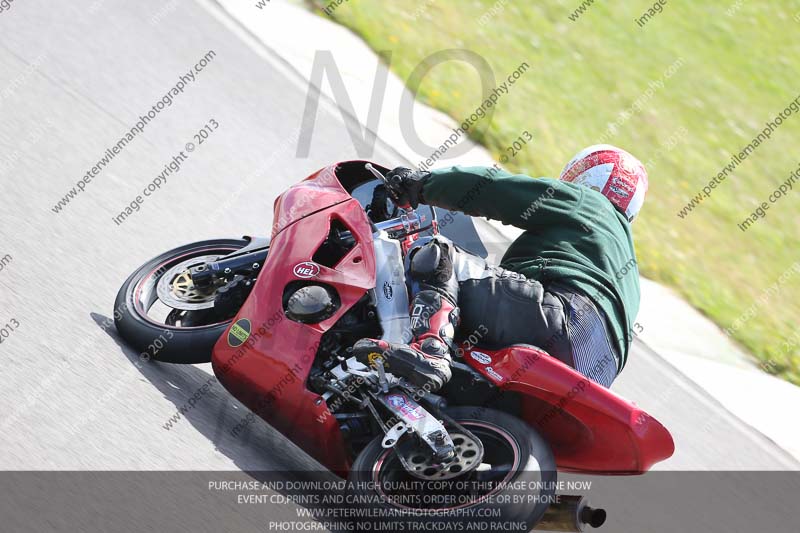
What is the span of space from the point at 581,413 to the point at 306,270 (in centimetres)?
135

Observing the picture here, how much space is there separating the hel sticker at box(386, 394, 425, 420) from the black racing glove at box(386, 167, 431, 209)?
1087 mm

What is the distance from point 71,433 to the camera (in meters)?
4.27

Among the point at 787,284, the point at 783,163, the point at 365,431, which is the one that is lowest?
the point at 365,431

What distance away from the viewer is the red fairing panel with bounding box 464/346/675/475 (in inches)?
165

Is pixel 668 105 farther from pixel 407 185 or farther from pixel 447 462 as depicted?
pixel 447 462

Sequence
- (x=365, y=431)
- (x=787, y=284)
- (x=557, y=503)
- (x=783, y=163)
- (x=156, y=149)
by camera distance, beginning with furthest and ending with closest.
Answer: (x=783, y=163) → (x=787, y=284) → (x=156, y=149) → (x=365, y=431) → (x=557, y=503)

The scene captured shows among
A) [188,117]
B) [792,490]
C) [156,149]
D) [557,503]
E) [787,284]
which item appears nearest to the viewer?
[557,503]

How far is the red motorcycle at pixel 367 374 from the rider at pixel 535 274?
0.13m

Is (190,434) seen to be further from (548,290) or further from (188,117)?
(188,117)

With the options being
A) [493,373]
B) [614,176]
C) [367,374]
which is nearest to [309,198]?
[367,374]

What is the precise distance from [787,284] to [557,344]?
20.4ft

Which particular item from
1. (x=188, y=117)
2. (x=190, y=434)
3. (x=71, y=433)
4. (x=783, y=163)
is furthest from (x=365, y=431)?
(x=783, y=163)

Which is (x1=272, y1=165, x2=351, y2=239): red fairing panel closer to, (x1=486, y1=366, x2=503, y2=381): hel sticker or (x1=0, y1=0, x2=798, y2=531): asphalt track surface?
(x1=0, y1=0, x2=798, y2=531): asphalt track surface

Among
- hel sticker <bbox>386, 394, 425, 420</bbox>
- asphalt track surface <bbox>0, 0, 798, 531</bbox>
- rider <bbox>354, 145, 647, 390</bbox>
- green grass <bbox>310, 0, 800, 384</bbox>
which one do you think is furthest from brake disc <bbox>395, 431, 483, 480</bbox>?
green grass <bbox>310, 0, 800, 384</bbox>
